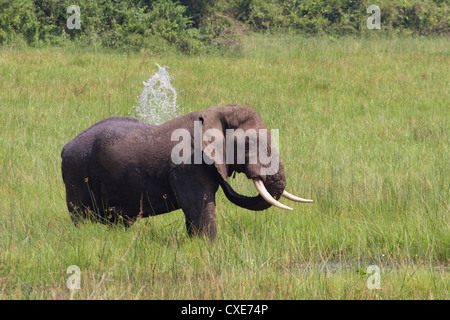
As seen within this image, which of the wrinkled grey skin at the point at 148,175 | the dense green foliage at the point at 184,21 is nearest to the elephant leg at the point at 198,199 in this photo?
the wrinkled grey skin at the point at 148,175

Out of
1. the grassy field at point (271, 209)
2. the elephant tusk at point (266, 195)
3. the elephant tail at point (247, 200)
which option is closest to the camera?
the grassy field at point (271, 209)

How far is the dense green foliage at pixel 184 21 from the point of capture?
57.8 feet

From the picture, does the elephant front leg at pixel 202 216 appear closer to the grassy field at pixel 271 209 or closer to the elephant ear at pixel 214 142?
the grassy field at pixel 271 209

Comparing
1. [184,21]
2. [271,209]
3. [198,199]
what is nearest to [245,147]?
[198,199]

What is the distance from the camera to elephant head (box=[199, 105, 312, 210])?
4.95 metres

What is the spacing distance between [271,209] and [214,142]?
1332 mm

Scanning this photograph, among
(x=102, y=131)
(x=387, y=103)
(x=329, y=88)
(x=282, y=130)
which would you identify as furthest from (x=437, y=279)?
(x=329, y=88)

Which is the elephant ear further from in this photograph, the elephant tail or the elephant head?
the elephant tail

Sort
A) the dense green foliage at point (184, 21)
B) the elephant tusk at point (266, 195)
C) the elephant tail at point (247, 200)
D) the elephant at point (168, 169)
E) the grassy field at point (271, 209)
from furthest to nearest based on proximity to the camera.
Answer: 1. the dense green foliage at point (184, 21)
2. the elephant tail at point (247, 200)
3. the elephant at point (168, 169)
4. the elephant tusk at point (266, 195)
5. the grassy field at point (271, 209)

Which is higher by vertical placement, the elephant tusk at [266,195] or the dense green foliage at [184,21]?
the dense green foliage at [184,21]

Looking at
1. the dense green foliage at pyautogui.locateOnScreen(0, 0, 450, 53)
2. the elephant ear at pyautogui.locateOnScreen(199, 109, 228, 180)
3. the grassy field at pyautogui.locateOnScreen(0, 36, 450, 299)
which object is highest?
the dense green foliage at pyautogui.locateOnScreen(0, 0, 450, 53)

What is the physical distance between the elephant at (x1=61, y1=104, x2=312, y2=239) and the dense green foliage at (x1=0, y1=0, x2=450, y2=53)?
11.6 meters

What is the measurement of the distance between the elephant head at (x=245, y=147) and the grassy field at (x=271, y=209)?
0.44 m

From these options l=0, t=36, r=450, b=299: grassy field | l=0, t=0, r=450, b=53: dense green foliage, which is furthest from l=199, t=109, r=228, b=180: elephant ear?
l=0, t=0, r=450, b=53: dense green foliage
